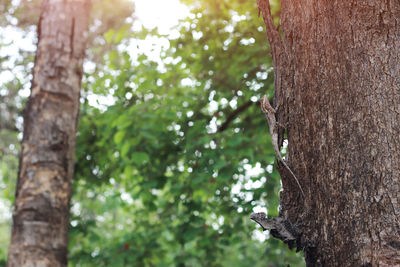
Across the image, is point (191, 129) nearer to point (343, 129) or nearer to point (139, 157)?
point (139, 157)

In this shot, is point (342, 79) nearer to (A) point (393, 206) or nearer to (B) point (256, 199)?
(A) point (393, 206)

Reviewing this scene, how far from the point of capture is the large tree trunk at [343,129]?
1.32 m

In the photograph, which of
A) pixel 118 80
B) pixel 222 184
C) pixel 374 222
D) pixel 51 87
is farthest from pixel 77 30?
pixel 374 222

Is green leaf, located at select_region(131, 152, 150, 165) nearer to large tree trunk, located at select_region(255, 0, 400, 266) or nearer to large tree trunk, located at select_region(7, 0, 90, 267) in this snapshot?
large tree trunk, located at select_region(7, 0, 90, 267)

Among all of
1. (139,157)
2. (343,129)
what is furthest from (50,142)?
(343,129)

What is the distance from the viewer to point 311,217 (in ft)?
4.76

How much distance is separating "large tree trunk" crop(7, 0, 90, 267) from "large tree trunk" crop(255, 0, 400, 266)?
2.45m

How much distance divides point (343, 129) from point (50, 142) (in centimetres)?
285

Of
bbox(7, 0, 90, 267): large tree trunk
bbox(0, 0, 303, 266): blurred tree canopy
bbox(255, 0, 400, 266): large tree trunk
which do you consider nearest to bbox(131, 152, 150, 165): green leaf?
bbox(0, 0, 303, 266): blurred tree canopy

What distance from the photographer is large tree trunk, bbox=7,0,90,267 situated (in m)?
3.33

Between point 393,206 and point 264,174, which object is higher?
point 264,174

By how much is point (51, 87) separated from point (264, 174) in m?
2.92

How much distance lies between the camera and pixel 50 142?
363 centimetres

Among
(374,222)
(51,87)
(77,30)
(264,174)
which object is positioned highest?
(77,30)
